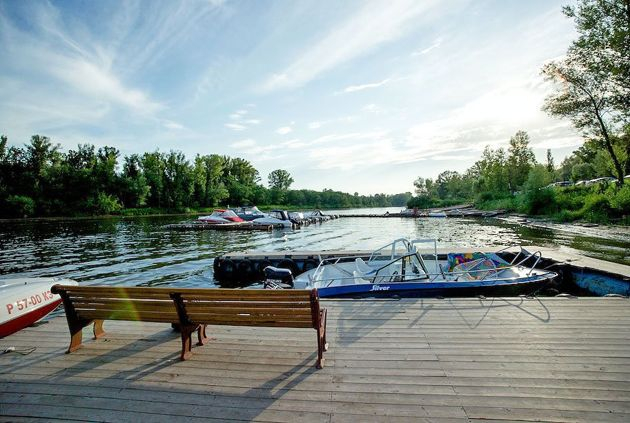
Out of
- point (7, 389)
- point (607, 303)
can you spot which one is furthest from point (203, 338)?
point (607, 303)

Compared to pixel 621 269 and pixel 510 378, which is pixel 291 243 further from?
pixel 510 378

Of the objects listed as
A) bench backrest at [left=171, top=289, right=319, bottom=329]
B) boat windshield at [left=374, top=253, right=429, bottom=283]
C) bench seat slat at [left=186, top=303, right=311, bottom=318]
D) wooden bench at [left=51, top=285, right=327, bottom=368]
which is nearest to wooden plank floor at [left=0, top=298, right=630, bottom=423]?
wooden bench at [left=51, top=285, right=327, bottom=368]

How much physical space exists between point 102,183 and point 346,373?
287 feet

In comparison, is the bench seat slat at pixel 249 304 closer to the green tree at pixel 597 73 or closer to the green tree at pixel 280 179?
the green tree at pixel 597 73

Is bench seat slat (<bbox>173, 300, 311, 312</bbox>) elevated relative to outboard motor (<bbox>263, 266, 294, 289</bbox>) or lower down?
elevated

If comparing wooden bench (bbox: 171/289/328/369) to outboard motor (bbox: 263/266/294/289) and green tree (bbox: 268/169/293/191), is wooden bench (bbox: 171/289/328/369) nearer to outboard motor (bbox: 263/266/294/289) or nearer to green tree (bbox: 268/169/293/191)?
outboard motor (bbox: 263/266/294/289)

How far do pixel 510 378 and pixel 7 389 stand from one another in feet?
19.1

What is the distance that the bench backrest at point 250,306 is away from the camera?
393cm

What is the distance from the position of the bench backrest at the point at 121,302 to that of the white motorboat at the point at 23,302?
385 cm

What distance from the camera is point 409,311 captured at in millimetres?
6125

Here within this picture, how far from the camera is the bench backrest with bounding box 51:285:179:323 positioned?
4277 mm

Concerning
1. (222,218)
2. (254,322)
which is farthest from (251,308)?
(222,218)

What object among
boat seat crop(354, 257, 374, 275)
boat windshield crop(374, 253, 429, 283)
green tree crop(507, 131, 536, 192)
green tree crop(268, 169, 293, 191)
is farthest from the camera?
green tree crop(268, 169, 293, 191)

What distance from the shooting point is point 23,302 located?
23.9 ft
